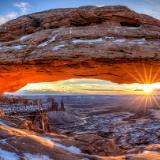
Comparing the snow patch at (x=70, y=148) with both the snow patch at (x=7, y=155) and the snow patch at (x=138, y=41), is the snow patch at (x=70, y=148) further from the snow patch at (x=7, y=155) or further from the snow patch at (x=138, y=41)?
the snow patch at (x=138, y=41)

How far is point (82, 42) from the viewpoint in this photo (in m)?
12.4

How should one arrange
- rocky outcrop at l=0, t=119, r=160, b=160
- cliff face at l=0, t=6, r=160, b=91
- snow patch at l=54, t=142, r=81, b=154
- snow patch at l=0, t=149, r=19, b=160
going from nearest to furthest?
snow patch at l=0, t=149, r=19, b=160
rocky outcrop at l=0, t=119, r=160, b=160
cliff face at l=0, t=6, r=160, b=91
snow patch at l=54, t=142, r=81, b=154

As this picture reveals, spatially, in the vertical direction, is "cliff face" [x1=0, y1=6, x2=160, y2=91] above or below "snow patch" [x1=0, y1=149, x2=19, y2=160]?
above

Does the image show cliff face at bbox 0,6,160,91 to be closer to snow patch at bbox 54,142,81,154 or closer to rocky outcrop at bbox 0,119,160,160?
rocky outcrop at bbox 0,119,160,160

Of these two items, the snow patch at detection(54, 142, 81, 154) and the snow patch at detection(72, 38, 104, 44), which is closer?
the snow patch at detection(72, 38, 104, 44)

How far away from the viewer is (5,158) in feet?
36.2

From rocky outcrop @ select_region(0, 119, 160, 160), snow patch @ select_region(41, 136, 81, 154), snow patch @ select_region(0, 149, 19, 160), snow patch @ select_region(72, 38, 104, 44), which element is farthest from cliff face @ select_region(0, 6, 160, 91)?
snow patch @ select_region(0, 149, 19, 160)

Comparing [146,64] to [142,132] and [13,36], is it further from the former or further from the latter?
[142,132]

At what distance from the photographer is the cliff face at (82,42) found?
1230cm

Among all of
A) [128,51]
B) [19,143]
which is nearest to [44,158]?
[19,143]

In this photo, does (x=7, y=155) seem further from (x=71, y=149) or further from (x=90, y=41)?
(x=90, y=41)

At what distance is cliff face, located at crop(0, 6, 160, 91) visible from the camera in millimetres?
12297

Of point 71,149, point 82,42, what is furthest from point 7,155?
point 82,42

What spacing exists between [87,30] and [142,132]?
40.1 m
